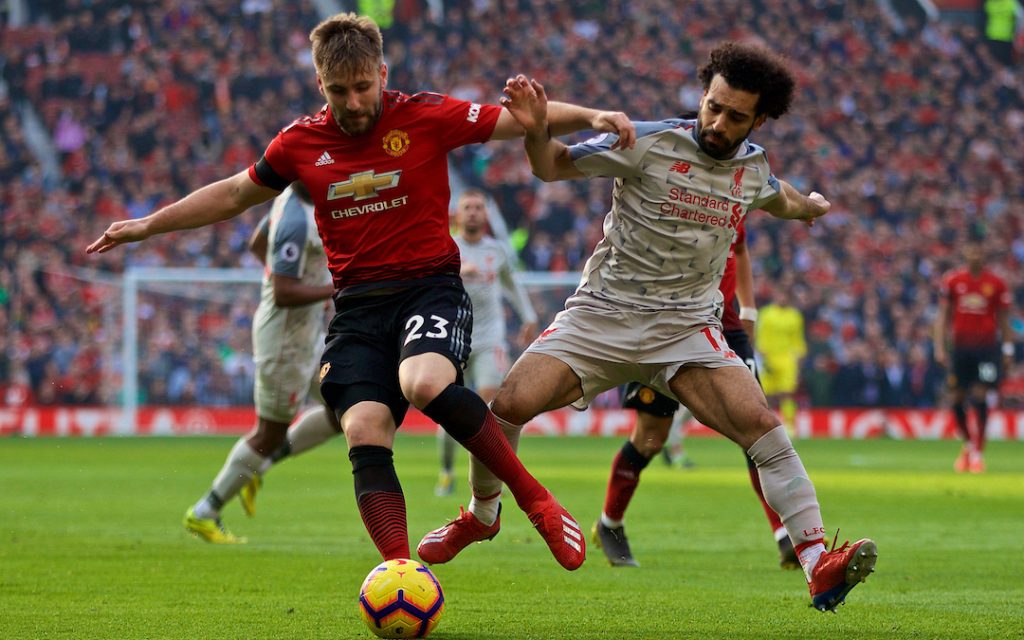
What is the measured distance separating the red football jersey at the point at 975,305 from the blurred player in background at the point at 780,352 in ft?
17.9

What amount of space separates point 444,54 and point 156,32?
20.2 feet

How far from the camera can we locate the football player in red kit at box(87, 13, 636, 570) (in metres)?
5.87

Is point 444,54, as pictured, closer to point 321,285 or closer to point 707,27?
point 707,27

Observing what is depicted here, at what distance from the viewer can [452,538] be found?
254 inches

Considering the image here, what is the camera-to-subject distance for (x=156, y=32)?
32.0m

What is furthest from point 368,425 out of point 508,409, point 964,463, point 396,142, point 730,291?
point 964,463

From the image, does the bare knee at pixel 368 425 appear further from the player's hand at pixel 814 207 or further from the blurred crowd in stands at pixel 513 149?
the blurred crowd in stands at pixel 513 149

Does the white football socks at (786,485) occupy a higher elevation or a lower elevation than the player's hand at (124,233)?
lower

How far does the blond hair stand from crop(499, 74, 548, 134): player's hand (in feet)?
1.76

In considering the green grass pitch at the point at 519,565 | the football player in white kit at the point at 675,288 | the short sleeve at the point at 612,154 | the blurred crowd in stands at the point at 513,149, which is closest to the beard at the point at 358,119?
the football player in white kit at the point at 675,288

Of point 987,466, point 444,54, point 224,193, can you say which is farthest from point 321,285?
point 444,54

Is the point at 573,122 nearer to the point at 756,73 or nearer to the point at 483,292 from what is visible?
the point at 756,73

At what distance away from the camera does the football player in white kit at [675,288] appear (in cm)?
632

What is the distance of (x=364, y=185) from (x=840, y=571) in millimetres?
2425
